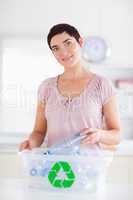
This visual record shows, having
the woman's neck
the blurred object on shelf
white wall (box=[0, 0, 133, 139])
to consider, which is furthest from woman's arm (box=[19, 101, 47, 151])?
the blurred object on shelf

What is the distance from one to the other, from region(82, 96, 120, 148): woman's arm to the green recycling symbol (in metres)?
0.09

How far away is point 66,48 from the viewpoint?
1.31 meters

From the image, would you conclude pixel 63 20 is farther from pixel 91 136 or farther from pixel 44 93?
pixel 91 136

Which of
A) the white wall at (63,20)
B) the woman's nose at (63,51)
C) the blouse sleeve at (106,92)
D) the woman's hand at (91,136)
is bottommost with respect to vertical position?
the woman's hand at (91,136)

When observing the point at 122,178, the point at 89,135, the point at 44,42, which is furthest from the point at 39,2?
the point at 89,135

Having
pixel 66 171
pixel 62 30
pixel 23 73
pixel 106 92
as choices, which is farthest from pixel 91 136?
pixel 23 73

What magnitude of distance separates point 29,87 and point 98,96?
218 cm

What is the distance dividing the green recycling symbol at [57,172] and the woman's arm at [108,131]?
0.09 metres

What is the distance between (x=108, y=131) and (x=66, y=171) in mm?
200

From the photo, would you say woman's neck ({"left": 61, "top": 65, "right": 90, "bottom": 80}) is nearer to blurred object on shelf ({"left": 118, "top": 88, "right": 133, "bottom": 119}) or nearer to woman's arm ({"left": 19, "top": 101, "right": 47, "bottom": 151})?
woman's arm ({"left": 19, "top": 101, "right": 47, "bottom": 151})

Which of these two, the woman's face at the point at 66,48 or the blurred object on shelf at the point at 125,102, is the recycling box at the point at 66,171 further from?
the blurred object on shelf at the point at 125,102

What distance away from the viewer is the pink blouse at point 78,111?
4.24 ft

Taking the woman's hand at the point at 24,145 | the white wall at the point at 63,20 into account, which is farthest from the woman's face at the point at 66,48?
the white wall at the point at 63,20

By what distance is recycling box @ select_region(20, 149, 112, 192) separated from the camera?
1.08 metres
